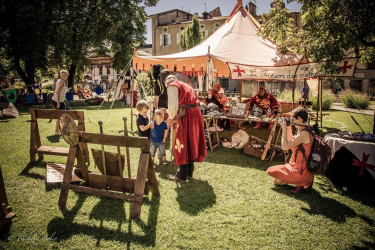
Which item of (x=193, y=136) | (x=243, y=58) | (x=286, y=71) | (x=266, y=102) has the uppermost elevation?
(x=243, y=58)

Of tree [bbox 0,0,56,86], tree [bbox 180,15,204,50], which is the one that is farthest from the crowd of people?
tree [bbox 180,15,204,50]

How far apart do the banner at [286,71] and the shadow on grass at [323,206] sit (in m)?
2.91

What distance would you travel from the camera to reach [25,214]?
2.97 m

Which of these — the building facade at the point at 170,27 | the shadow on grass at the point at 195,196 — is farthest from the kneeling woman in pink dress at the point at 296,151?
the building facade at the point at 170,27

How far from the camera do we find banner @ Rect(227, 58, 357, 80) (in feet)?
17.2

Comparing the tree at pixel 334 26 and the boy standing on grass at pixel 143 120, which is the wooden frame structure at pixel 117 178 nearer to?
the boy standing on grass at pixel 143 120

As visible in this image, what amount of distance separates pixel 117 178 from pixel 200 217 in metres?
1.29

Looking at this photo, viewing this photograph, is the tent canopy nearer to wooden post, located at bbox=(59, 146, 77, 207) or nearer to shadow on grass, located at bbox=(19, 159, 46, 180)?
shadow on grass, located at bbox=(19, 159, 46, 180)

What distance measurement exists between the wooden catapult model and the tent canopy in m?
4.36

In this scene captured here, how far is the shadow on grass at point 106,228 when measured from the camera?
8.43ft

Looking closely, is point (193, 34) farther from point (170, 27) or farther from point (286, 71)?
point (286, 71)

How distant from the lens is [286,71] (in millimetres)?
5922

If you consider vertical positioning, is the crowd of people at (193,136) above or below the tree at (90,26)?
below

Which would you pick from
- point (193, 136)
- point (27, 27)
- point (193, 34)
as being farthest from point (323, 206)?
point (193, 34)
